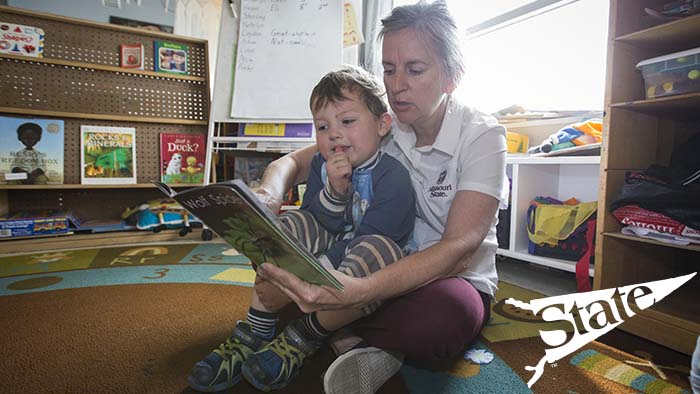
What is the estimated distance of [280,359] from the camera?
81cm

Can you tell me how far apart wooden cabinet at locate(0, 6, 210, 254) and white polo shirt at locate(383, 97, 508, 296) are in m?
1.85

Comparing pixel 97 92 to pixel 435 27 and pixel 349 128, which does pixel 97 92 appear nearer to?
pixel 349 128

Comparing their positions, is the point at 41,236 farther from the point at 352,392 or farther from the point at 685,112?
the point at 685,112

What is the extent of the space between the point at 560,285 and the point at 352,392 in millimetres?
1236

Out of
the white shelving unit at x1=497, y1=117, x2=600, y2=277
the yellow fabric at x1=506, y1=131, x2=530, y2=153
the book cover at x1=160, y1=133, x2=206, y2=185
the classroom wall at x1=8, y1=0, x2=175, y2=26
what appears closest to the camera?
the white shelving unit at x1=497, y1=117, x2=600, y2=277

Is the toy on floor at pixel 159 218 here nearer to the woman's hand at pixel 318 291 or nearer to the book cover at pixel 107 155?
the book cover at pixel 107 155

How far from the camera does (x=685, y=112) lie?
51.5 inches

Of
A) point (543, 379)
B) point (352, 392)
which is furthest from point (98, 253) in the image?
point (543, 379)

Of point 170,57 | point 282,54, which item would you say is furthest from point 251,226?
point 170,57

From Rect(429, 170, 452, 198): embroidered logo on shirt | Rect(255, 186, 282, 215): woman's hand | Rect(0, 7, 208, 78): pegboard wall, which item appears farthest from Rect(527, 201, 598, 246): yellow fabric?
Rect(0, 7, 208, 78): pegboard wall

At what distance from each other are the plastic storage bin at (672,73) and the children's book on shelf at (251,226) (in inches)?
46.9

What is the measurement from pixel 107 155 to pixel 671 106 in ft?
8.93

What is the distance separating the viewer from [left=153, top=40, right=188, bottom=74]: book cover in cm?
253

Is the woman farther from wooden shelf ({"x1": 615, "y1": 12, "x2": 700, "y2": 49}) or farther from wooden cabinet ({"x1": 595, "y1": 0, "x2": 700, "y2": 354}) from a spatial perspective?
wooden shelf ({"x1": 615, "y1": 12, "x2": 700, "y2": 49})
